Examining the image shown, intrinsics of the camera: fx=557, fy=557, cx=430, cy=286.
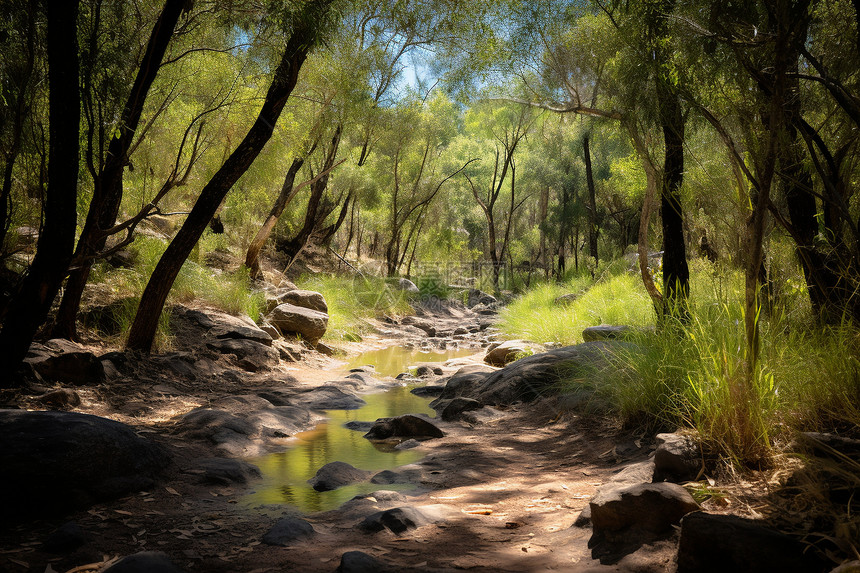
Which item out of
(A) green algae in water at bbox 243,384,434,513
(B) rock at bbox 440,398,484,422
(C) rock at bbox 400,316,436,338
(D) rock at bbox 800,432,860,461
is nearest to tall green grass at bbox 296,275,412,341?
(C) rock at bbox 400,316,436,338

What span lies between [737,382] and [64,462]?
3818mm

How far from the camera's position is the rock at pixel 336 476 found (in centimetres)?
410

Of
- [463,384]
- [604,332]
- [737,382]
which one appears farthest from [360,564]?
[604,332]

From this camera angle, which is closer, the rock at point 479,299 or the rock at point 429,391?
the rock at point 429,391

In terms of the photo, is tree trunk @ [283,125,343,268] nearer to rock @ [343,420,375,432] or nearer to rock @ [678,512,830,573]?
rock @ [343,420,375,432]

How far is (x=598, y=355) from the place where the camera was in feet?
20.1

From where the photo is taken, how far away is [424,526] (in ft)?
10.1

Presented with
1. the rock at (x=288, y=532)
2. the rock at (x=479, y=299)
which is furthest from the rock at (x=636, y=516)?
the rock at (x=479, y=299)

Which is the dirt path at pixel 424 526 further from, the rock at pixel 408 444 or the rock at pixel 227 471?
the rock at pixel 408 444

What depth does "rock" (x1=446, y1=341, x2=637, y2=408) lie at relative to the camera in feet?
20.1

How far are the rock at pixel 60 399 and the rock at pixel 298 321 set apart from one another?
19.0 ft

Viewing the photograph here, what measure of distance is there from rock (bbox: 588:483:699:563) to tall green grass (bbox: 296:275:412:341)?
10308mm

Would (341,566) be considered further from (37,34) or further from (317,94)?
(317,94)

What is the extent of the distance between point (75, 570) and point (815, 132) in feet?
18.3
